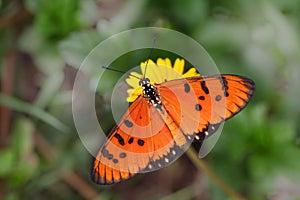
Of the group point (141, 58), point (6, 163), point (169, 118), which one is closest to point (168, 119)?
point (169, 118)

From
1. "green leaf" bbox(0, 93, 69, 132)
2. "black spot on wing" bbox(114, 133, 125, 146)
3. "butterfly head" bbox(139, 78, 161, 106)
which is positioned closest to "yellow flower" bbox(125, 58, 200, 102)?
"butterfly head" bbox(139, 78, 161, 106)

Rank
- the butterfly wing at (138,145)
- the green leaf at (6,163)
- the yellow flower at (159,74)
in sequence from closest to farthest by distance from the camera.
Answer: the butterfly wing at (138,145)
the yellow flower at (159,74)
the green leaf at (6,163)

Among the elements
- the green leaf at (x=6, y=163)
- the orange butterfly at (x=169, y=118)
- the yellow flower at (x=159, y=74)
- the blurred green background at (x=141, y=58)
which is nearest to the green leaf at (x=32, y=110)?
the blurred green background at (x=141, y=58)

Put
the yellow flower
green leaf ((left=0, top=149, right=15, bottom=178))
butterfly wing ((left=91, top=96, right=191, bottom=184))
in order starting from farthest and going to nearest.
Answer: green leaf ((left=0, top=149, right=15, bottom=178))
the yellow flower
butterfly wing ((left=91, top=96, right=191, bottom=184))

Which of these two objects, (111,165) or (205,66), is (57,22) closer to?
(205,66)

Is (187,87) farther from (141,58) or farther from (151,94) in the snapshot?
(141,58)

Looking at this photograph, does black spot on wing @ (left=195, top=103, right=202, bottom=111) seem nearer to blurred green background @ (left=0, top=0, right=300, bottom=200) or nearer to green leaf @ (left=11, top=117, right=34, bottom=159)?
blurred green background @ (left=0, top=0, right=300, bottom=200)

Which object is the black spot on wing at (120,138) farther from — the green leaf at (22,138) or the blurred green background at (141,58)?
the green leaf at (22,138)
